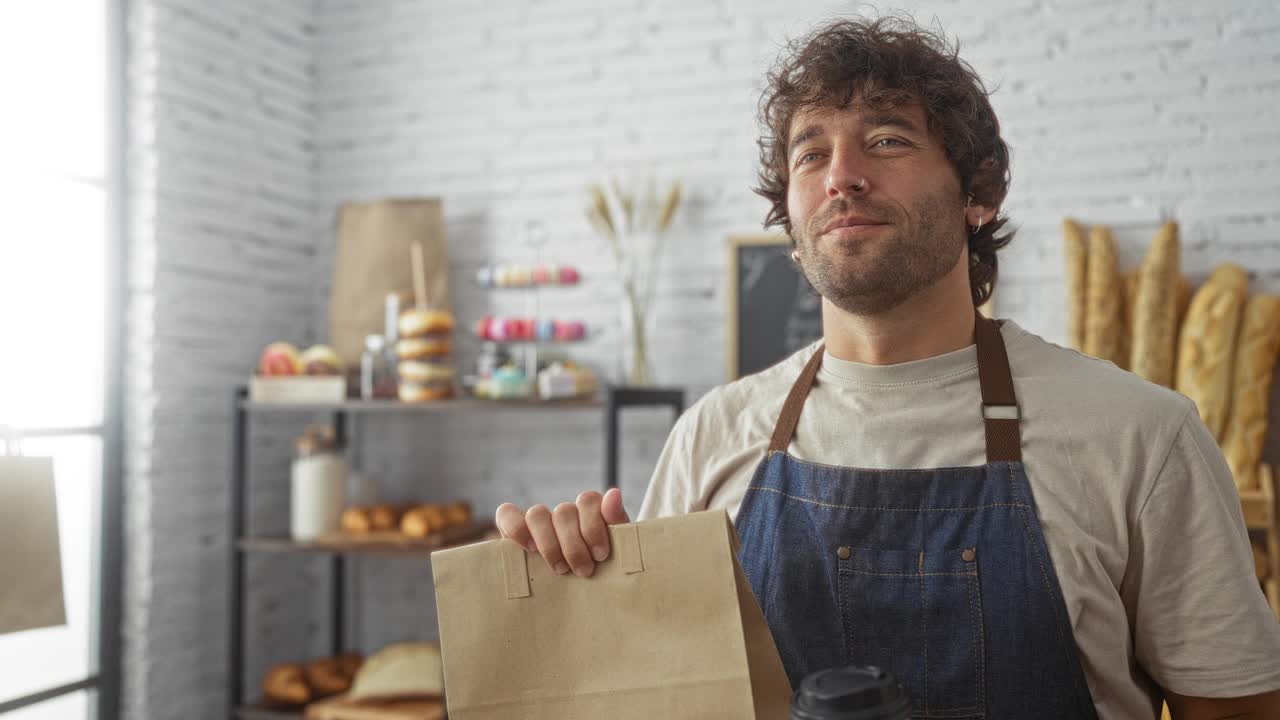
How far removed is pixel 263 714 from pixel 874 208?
2777mm

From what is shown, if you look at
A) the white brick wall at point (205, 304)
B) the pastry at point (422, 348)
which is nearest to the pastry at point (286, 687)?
the white brick wall at point (205, 304)

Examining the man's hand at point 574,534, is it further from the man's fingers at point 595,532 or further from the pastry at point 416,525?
the pastry at point 416,525

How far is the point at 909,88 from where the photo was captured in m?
1.40

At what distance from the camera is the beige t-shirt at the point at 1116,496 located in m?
1.17

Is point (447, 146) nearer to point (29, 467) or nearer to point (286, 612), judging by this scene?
point (286, 612)

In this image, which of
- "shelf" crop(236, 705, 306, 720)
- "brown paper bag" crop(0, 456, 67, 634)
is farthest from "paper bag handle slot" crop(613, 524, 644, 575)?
"shelf" crop(236, 705, 306, 720)

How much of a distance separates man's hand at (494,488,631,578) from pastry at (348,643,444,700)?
216 centimetres

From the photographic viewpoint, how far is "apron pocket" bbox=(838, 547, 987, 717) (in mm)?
1221

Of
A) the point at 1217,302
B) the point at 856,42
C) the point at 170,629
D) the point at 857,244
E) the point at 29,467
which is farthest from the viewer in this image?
the point at 170,629

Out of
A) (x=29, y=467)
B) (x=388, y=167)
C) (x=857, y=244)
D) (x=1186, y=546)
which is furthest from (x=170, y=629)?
(x=1186, y=546)

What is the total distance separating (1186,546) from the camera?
3.90 feet

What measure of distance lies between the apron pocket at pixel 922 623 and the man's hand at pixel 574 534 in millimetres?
350

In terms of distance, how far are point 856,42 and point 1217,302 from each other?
1786 millimetres

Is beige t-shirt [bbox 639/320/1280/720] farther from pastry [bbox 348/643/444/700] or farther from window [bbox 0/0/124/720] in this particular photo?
window [bbox 0/0/124/720]
